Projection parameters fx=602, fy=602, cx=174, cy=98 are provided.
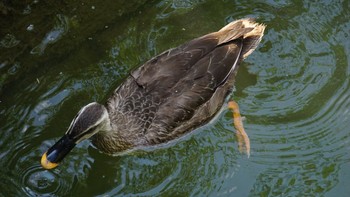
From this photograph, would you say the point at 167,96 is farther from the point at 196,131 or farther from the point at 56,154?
the point at 56,154

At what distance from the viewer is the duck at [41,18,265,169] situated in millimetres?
5922

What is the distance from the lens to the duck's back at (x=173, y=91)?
5.93 m

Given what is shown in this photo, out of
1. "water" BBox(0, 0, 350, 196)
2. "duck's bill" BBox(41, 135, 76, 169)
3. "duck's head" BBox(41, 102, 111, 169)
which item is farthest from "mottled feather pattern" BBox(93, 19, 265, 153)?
"duck's bill" BBox(41, 135, 76, 169)

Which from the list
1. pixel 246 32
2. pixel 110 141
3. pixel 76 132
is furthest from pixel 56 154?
pixel 246 32

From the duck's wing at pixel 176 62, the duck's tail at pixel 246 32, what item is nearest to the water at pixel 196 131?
the duck's tail at pixel 246 32

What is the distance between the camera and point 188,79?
6.00m

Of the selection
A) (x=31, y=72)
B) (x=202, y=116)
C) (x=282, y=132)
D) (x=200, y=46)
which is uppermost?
(x=31, y=72)

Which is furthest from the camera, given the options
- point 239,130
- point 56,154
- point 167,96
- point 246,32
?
point 246,32

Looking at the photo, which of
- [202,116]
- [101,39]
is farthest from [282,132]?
[101,39]

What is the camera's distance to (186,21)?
714 centimetres

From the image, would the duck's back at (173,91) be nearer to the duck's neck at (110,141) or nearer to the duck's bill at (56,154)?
the duck's neck at (110,141)

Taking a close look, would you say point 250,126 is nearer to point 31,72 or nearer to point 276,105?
point 276,105

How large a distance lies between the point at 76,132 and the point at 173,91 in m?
1.10

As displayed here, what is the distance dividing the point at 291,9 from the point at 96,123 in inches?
116
